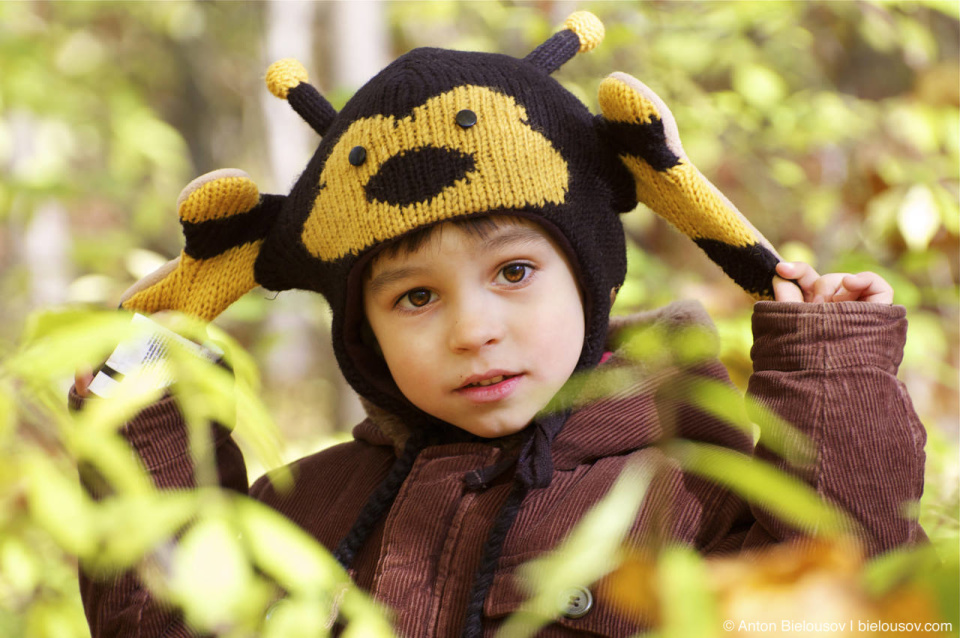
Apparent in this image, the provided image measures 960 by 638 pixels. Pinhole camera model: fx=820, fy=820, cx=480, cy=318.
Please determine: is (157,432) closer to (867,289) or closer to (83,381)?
(83,381)

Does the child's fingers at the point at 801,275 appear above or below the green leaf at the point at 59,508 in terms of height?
below

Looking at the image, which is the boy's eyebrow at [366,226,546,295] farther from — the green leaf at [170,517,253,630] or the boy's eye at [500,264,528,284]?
the green leaf at [170,517,253,630]

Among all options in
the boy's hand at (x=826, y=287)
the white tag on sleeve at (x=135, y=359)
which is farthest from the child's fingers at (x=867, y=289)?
the white tag on sleeve at (x=135, y=359)

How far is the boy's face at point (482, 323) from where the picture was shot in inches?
39.3

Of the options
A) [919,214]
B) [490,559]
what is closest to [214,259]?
[490,559]

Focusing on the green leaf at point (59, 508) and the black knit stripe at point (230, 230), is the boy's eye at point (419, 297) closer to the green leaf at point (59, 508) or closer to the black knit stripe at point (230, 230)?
the black knit stripe at point (230, 230)

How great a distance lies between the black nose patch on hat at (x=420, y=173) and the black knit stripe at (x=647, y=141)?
0.20 meters

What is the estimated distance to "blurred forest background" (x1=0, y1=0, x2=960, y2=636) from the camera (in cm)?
180

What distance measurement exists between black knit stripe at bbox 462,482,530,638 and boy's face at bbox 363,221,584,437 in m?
0.09

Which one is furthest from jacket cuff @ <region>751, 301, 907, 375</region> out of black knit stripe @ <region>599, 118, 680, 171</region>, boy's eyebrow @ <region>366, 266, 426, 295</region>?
boy's eyebrow @ <region>366, 266, 426, 295</region>

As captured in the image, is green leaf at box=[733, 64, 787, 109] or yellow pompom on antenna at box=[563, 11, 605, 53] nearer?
yellow pompom on antenna at box=[563, 11, 605, 53]

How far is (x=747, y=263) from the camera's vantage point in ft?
3.51

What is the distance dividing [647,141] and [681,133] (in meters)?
1.13

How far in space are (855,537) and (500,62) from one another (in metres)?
0.73
